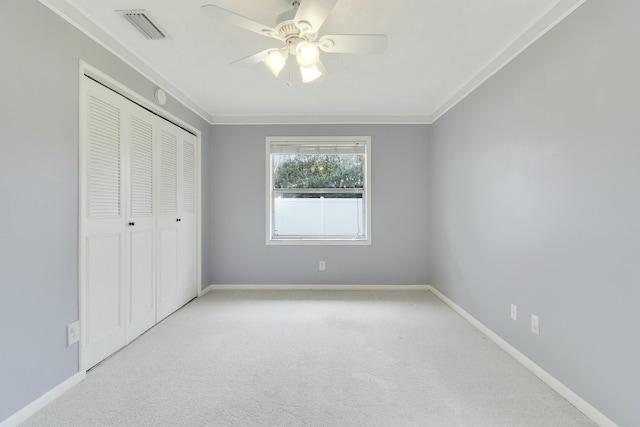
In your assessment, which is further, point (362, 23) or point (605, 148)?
point (362, 23)

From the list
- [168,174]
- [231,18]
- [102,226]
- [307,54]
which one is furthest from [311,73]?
[168,174]

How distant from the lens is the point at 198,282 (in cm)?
371

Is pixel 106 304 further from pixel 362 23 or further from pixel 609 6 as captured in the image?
pixel 609 6

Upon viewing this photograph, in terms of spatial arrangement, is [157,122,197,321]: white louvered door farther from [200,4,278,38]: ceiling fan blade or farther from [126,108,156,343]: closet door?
[200,4,278,38]: ceiling fan blade

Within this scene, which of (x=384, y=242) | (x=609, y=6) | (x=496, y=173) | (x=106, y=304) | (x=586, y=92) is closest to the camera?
(x=609, y=6)

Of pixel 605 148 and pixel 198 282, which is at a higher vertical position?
pixel 605 148

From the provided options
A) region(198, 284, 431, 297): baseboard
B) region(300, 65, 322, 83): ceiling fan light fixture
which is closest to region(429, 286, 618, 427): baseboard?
region(198, 284, 431, 297): baseboard

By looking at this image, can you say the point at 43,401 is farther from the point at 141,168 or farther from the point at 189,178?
the point at 189,178

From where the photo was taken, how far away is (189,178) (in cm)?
348

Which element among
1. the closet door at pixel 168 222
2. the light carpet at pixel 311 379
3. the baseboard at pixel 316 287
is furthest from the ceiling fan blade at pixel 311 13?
the baseboard at pixel 316 287

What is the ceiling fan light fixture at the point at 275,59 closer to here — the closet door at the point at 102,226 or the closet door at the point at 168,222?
the closet door at the point at 102,226

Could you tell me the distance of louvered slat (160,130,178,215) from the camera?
2938 mm

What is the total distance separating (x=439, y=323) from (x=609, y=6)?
2586mm

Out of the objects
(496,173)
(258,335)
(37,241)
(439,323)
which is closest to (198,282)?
(258,335)
